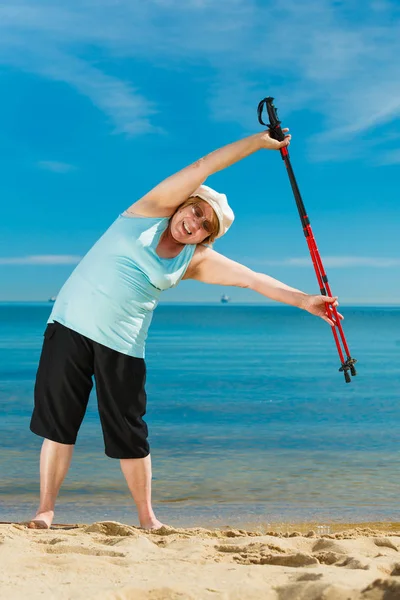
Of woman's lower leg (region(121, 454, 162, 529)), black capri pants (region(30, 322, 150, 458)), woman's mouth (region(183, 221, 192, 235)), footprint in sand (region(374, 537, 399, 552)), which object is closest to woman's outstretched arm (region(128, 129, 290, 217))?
woman's mouth (region(183, 221, 192, 235))

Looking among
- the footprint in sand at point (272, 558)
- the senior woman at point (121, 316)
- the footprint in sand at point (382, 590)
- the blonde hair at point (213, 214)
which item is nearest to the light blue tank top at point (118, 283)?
the senior woman at point (121, 316)

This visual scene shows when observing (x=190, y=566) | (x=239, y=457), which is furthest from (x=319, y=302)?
(x=239, y=457)

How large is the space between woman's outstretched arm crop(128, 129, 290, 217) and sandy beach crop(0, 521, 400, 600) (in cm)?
150

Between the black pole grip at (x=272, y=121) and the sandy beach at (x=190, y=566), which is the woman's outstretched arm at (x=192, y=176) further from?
the sandy beach at (x=190, y=566)

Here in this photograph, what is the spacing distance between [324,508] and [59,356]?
247 centimetres

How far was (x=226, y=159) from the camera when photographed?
134 inches

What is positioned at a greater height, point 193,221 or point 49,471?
point 193,221

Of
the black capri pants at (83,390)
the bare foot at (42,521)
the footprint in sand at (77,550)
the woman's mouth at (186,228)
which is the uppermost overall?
the woman's mouth at (186,228)

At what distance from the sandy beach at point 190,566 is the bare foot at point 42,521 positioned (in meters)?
0.06

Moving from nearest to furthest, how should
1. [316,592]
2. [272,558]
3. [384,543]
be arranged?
1. [316,592]
2. [272,558]
3. [384,543]

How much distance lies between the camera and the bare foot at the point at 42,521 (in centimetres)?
358

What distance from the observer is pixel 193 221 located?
353cm

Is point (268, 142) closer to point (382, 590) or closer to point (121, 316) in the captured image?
point (121, 316)

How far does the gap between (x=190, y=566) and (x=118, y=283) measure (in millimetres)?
1346
